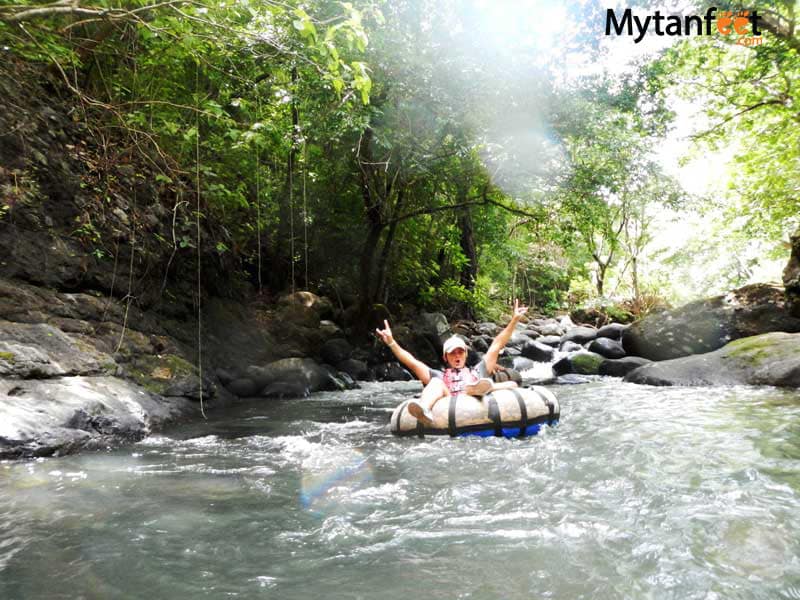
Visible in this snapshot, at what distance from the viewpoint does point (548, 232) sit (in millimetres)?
13461

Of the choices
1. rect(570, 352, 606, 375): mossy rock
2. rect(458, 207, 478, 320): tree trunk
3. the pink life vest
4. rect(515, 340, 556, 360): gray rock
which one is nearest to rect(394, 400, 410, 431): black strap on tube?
the pink life vest

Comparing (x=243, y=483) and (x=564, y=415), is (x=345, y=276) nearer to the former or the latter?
(x=564, y=415)

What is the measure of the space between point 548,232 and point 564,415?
7.24 meters

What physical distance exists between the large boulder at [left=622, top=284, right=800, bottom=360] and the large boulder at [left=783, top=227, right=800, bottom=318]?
277 millimetres

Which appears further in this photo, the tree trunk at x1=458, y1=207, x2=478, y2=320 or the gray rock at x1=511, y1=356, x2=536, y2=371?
the tree trunk at x1=458, y1=207, x2=478, y2=320

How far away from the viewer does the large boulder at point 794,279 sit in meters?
10.5

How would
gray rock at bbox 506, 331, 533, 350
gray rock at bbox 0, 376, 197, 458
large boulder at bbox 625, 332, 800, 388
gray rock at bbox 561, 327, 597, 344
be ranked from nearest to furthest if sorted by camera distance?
gray rock at bbox 0, 376, 197, 458 < large boulder at bbox 625, 332, 800, 388 < gray rock at bbox 561, 327, 597, 344 < gray rock at bbox 506, 331, 533, 350

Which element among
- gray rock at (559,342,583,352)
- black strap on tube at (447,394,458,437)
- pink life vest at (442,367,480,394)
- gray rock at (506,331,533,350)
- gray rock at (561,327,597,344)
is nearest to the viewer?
black strap on tube at (447,394,458,437)

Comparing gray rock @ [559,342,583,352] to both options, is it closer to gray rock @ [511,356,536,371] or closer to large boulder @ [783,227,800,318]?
gray rock @ [511,356,536,371]

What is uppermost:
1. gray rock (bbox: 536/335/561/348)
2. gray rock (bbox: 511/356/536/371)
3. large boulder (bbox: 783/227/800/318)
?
large boulder (bbox: 783/227/800/318)

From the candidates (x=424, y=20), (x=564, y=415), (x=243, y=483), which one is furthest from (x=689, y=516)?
(x=424, y=20)

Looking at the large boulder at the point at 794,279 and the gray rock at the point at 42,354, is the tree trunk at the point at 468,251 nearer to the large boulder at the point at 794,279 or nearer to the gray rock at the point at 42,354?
the large boulder at the point at 794,279

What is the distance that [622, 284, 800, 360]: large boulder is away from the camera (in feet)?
36.9

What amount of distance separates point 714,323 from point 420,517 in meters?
11.2
